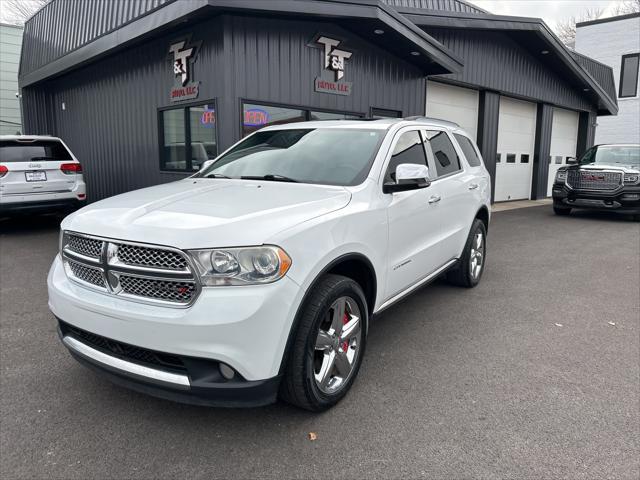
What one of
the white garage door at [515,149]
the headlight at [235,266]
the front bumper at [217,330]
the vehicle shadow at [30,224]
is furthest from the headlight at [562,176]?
the headlight at [235,266]

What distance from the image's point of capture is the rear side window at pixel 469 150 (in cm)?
548

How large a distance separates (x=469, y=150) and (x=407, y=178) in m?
2.60

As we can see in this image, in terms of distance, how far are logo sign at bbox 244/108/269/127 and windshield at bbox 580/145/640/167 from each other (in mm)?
8401

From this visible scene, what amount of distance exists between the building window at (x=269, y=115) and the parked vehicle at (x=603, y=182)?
653 centimetres

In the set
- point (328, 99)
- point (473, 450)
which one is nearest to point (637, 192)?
point (328, 99)

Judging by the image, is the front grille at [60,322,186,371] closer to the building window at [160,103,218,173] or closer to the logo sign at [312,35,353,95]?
the building window at [160,103,218,173]

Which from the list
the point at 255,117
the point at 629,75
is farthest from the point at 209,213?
the point at 629,75

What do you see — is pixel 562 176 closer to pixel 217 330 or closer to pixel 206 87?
pixel 206 87

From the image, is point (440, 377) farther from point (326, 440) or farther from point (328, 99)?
point (328, 99)

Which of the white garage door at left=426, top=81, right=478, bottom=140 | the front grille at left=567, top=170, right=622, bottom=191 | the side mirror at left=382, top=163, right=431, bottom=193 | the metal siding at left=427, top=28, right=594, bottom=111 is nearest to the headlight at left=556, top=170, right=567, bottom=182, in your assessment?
the front grille at left=567, top=170, right=622, bottom=191

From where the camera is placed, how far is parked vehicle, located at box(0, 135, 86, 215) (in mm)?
8445

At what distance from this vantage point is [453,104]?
13.5 meters

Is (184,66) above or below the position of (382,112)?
above

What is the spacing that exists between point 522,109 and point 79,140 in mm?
13224
